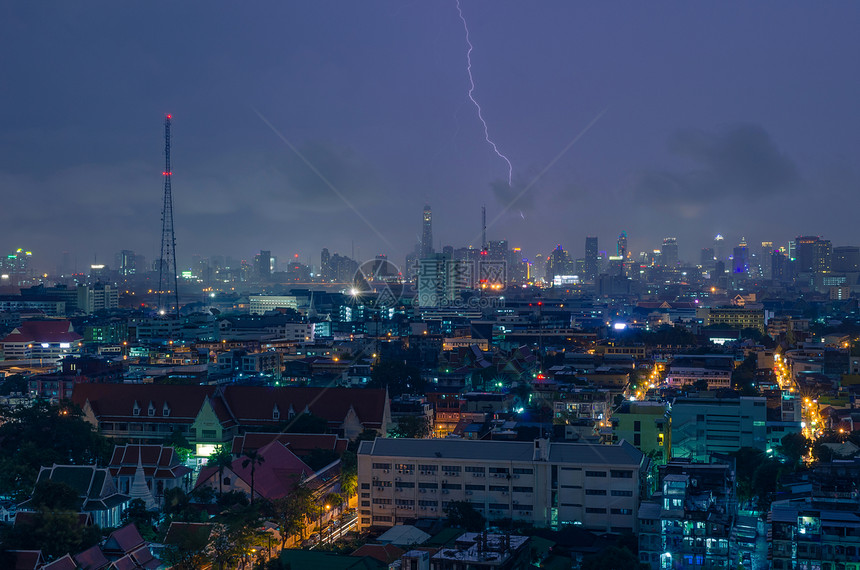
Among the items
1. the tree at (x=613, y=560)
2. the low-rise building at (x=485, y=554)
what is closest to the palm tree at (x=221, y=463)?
the low-rise building at (x=485, y=554)

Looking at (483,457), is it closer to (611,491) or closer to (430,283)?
(611,491)

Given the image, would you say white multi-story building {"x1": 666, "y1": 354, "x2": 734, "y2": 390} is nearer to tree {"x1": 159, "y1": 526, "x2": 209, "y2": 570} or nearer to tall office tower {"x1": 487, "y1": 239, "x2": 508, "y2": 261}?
tree {"x1": 159, "y1": 526, "x2": 209, "y2": 570}

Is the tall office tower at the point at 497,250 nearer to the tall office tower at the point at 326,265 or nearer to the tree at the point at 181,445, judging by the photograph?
the tall office tower at the point at 326,265

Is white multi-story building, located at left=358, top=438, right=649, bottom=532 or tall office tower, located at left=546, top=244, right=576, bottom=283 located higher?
tall office tower, located at left=546, top=244, right=576, bottom=283

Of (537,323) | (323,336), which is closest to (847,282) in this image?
(537,323)

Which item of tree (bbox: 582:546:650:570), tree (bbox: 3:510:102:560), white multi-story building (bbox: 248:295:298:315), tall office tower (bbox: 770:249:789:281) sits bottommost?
tree (bbox: 582:546:650:570)

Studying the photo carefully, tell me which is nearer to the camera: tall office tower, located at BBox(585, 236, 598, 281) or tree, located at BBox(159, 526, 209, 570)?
tree, located at BBox(159, 526, 209, 570)

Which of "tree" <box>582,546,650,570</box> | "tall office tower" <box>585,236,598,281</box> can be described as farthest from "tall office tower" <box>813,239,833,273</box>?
"tree" <box>582,546,650,570</box>
